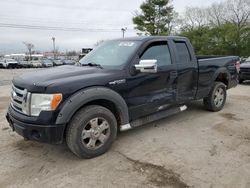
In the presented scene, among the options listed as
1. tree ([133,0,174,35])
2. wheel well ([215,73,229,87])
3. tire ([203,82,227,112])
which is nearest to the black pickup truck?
tire ([203,82,227,112])

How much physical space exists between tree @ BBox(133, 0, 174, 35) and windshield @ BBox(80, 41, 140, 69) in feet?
87.8

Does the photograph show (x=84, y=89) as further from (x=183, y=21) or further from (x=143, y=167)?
(x=183, y=21)

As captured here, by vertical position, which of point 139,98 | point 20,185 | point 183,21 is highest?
point 183,21

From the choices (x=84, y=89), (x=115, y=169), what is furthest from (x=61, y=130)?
(x=115, y=169)

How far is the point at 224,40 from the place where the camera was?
26172 millimetres

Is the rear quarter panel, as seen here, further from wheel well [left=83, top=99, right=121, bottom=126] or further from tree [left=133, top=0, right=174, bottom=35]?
tree [left=133, top=0, right=174, bottom=35]

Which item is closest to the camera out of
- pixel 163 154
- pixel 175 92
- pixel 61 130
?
pixel 61 130

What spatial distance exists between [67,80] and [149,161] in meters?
1.63

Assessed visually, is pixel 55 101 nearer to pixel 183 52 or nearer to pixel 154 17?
pixel 183 52

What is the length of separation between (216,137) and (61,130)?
8.93 feet

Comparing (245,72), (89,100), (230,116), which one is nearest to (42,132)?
(89,100)

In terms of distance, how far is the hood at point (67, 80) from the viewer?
316cm

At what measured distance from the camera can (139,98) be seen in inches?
159

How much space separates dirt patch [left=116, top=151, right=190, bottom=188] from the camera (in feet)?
9.43
